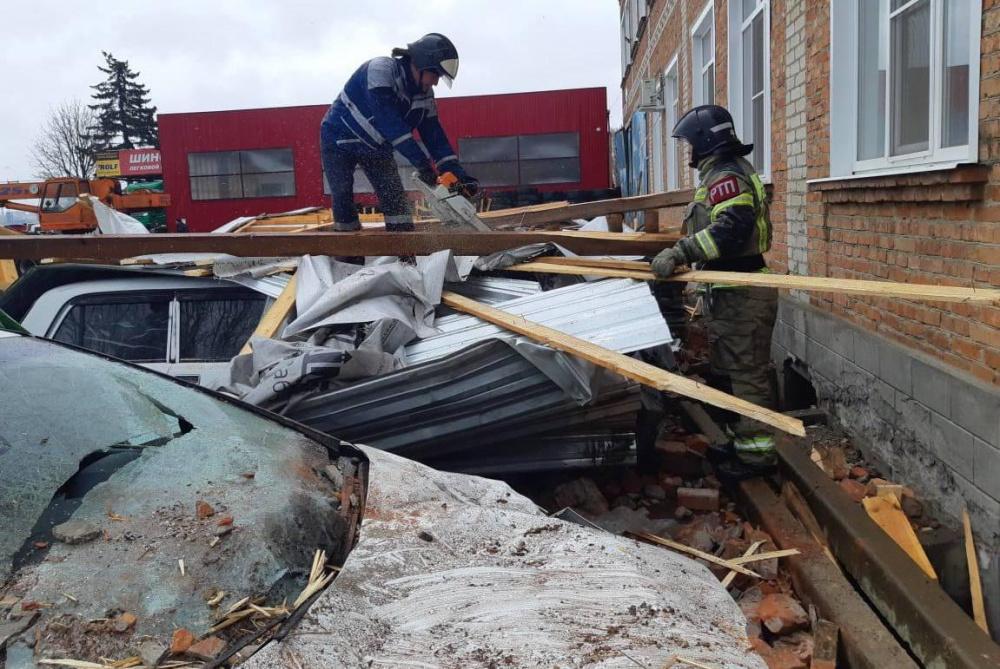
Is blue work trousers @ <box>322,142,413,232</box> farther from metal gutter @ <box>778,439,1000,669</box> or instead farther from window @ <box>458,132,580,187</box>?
window @ <box>458,132,580,187</box>

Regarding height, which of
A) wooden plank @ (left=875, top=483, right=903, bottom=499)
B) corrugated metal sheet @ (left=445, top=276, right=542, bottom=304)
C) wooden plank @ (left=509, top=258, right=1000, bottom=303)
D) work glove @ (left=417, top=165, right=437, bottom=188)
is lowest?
wooden plank @ (left=875, top=483, right=903, bottom=499)

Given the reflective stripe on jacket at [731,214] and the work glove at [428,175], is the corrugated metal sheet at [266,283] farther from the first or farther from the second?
the reflective stripe on jacket at [731,214]

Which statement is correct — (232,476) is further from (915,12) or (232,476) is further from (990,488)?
(915,12)

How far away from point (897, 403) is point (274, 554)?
3390 millimetres

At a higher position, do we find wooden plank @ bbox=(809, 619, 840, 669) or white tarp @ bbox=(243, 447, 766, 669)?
white tarp @ bbox=(243, 447, 766, 669)

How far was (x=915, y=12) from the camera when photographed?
4223 millimetres

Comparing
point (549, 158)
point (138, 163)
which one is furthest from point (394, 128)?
point (138, 163)

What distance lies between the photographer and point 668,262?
3963 millimetres

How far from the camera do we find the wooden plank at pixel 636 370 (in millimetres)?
2703

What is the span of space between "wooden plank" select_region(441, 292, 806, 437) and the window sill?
1.31 meters

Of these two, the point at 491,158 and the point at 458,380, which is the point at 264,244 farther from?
the point at 491,158

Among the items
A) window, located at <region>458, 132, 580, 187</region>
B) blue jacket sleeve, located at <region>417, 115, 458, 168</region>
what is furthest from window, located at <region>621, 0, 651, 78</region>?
blue jacket sleeve, located at <region>417, 115, 458, 168</region>

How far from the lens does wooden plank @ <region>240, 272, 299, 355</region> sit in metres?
4.08

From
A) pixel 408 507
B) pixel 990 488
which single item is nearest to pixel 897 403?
pixel 990 488
